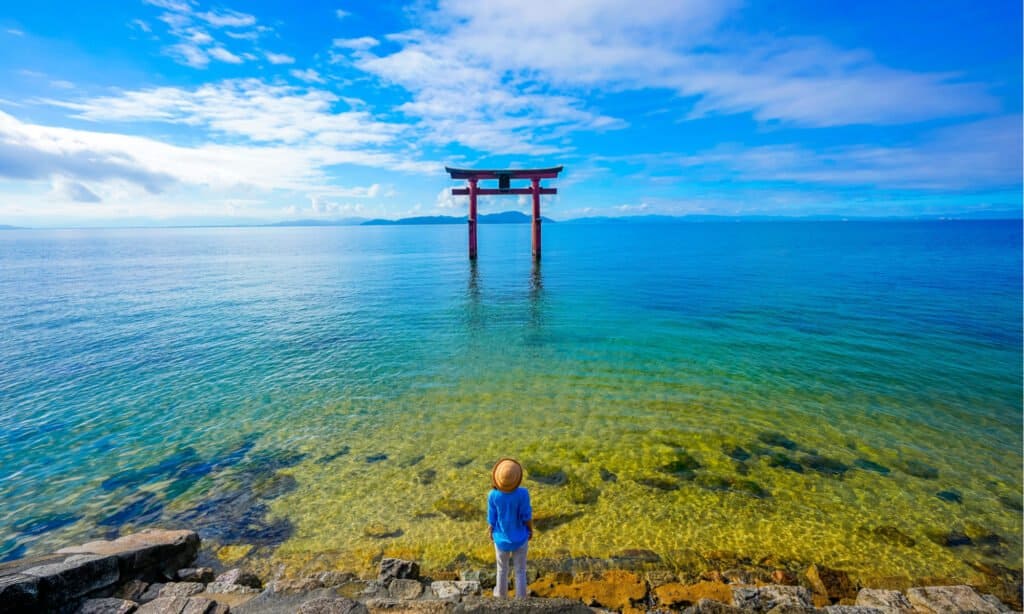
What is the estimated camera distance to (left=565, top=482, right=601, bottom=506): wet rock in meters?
9.06

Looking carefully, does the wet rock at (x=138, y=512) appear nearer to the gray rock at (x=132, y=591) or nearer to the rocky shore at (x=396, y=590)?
the rocky shore at (x=396, y=590)

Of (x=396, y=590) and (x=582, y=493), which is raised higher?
(x=396, y=590)

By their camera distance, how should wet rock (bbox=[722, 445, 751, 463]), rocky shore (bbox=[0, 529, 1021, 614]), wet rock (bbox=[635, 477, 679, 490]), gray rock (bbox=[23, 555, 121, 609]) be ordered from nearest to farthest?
rocky shore (bbox=[0, 529, 1021, 614]) → gray rock (bbox=[23, 555, 121, 609]) → wet rock (bbox=[635, 477, 679, 490]) → wet rock (bbox=[722, 445, 751, 463])

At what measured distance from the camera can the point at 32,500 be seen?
30.1ft

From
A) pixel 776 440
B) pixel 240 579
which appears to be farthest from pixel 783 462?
pixel 240 579

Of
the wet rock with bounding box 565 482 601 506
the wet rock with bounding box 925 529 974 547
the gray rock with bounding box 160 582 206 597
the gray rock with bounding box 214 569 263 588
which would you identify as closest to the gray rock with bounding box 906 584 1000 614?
the wet rock with bounding box 925 529 974 547

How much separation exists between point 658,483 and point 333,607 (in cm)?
697

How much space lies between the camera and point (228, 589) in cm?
658

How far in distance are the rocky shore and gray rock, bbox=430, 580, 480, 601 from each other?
0.05 feet

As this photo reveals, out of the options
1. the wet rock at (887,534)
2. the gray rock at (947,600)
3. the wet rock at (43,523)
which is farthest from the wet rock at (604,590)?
the wet rock at (43,523)

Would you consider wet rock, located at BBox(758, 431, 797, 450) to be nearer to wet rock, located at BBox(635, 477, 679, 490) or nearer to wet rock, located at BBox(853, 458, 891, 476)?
wet rock, located at BBox(853, 458, 891, 476)

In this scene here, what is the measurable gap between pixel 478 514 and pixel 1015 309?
33.7 meters

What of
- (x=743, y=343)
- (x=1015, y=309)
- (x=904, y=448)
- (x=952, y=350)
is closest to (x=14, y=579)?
(x=904, y=448)

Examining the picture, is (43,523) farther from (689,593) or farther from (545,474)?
(689,593)
